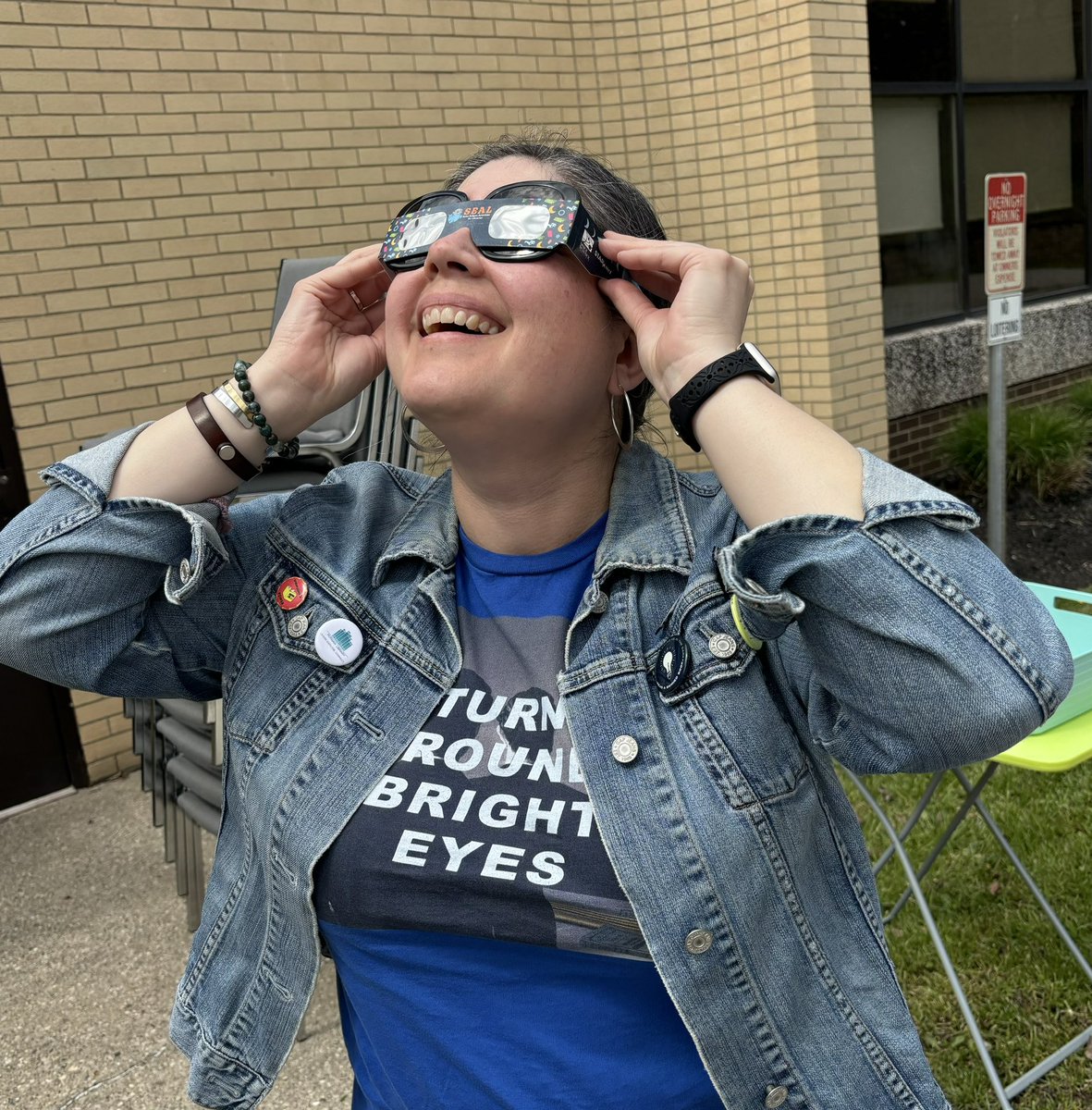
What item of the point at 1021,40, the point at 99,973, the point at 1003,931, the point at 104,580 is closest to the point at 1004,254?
the point at 1003,931

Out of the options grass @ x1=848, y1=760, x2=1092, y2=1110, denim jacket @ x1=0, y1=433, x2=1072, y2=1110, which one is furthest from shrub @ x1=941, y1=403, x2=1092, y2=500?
denim jacket @ x1=0, y1=433, x2=1072, y2=1110

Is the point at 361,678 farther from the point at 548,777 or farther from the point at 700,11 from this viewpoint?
the point at 700,11

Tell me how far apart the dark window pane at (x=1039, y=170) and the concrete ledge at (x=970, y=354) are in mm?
344

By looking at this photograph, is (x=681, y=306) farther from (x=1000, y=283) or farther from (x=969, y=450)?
(x=969, y=450)

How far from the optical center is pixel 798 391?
6.73 meters

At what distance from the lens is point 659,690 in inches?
55.5

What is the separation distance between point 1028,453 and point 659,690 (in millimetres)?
7141

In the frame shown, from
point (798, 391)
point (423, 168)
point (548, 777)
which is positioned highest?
point (423, 168)

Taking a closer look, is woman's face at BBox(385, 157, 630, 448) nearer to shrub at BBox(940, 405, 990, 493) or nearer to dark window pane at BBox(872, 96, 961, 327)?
shrub at BBox(940, 405, 990, 493)

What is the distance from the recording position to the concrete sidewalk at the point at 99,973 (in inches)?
128

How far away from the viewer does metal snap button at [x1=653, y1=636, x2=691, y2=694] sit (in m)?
1.39

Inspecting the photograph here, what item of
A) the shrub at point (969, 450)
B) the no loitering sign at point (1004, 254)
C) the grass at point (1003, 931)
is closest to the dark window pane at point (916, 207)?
the shrub at point (969, 450)

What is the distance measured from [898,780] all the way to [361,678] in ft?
10.9

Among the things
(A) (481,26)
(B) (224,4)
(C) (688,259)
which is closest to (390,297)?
(C) (688,259)
